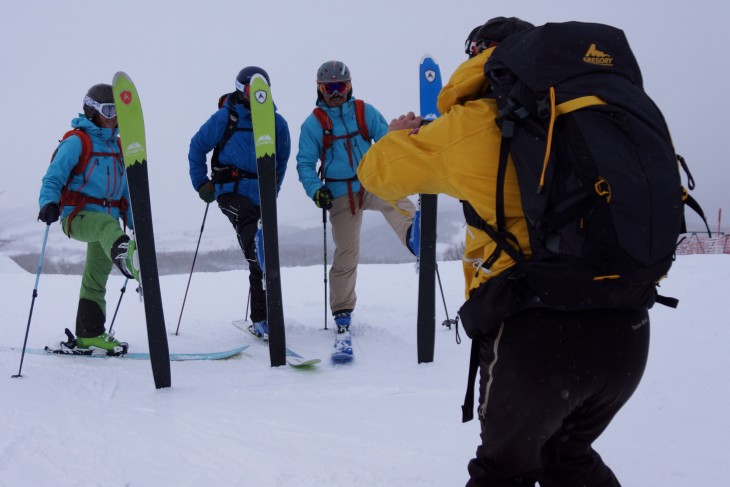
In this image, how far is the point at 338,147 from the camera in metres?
5.29

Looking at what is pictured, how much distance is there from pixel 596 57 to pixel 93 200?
→ 4.38m

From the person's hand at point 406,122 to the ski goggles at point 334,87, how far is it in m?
3.19

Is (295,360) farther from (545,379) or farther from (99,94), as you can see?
(545,379)

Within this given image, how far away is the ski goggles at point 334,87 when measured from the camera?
522 centimetres

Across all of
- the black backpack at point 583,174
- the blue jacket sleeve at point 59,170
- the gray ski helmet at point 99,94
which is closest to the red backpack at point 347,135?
the gray ski helmet at point 99,94

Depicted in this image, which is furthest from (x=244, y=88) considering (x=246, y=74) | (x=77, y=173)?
(x=77, y=173)

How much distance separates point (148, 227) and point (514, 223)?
315 centimetres

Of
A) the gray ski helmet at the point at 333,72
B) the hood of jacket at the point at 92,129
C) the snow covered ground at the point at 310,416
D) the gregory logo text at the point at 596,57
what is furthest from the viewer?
Answer: the gray ski helmet at the point at 333,72

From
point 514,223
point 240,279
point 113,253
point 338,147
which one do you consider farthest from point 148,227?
point 240,279

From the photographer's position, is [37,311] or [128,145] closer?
[128,145]

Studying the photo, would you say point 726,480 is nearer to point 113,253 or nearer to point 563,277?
point 563,277

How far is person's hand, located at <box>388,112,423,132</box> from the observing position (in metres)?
2.14

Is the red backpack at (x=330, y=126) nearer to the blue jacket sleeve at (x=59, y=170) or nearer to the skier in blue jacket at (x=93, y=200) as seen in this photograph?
the skier in blue jacket at (x=93, y=200)

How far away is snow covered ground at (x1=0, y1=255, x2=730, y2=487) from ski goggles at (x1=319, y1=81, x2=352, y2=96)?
238cm
